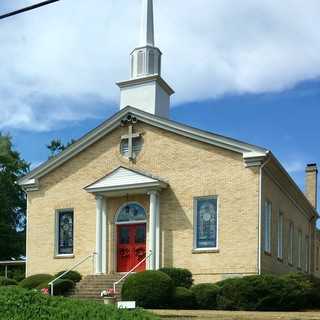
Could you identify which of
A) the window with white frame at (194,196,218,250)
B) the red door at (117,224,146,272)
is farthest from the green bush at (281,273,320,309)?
the red door at (117,224,146,272)

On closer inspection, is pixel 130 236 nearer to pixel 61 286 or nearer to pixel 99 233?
pixel 99 233

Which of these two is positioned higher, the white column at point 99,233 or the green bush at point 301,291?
the white column at point 99,233

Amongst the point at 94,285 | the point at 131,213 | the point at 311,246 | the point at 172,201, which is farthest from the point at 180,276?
the point at 311,246

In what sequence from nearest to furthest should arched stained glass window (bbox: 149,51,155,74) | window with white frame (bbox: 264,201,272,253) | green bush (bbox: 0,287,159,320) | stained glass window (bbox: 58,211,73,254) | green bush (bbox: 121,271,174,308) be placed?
green bush (bbox: 0,287,159,320) < green bush (bbox: 121,271,174,308) < window with white frame (bbox: 264,201,272,253) < stained glass window (bbox: 58,211,73,254) < arched stained glass window (bbox: 149,51,155,74)

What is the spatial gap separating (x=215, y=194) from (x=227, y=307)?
5302 millimetres

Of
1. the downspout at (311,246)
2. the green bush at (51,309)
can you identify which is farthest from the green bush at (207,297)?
the downspout at (311,246)

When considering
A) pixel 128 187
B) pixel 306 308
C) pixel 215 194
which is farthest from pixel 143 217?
pixel 306 308

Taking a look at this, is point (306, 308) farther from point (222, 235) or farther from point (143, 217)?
point (143, 217)

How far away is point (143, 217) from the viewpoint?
27375 mm

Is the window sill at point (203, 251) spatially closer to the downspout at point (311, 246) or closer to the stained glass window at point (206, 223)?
the stained glass window at point (206, 223)

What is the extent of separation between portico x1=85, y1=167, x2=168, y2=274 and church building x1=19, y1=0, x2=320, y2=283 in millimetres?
42

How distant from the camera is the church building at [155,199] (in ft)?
81.8

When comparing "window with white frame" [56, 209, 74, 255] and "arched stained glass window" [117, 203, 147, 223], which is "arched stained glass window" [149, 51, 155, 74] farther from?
"window with white frame" [56, 209, 74, 255]

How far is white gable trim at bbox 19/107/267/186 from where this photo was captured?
997 inches
